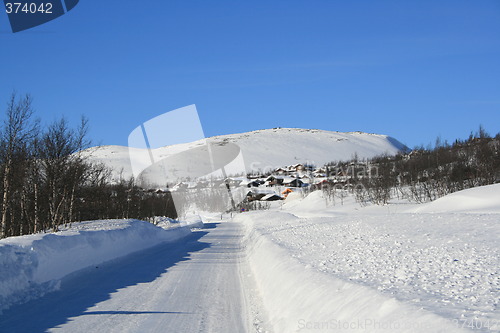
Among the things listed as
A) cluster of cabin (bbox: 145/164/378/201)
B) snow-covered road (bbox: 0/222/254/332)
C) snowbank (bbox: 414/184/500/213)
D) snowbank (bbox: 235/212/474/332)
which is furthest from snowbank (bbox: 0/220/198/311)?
cluster of cabin (bbox: 145/164/378/201)

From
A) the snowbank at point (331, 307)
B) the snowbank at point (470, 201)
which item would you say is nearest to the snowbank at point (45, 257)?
the snowbank at point (331, 307)

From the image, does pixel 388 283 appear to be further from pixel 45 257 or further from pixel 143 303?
pixel 45 257

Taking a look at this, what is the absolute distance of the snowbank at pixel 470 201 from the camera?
3416 centimetres

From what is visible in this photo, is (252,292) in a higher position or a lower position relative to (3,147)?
lower

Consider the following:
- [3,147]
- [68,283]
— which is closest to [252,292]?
[68,283]

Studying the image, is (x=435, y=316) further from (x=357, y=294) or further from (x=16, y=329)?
(x=16, y=329)

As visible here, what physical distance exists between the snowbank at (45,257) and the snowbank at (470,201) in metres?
28.2

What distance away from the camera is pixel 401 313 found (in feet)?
16.1

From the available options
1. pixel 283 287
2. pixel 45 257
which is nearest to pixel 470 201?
pixel 283 287

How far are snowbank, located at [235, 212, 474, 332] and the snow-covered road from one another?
68 cm

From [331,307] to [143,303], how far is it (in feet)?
13.5

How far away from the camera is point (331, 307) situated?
20.3ft

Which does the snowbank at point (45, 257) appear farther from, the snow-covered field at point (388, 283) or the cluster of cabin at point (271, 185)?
the cluster of cabin at point (271, 185)

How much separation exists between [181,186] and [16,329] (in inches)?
5718
